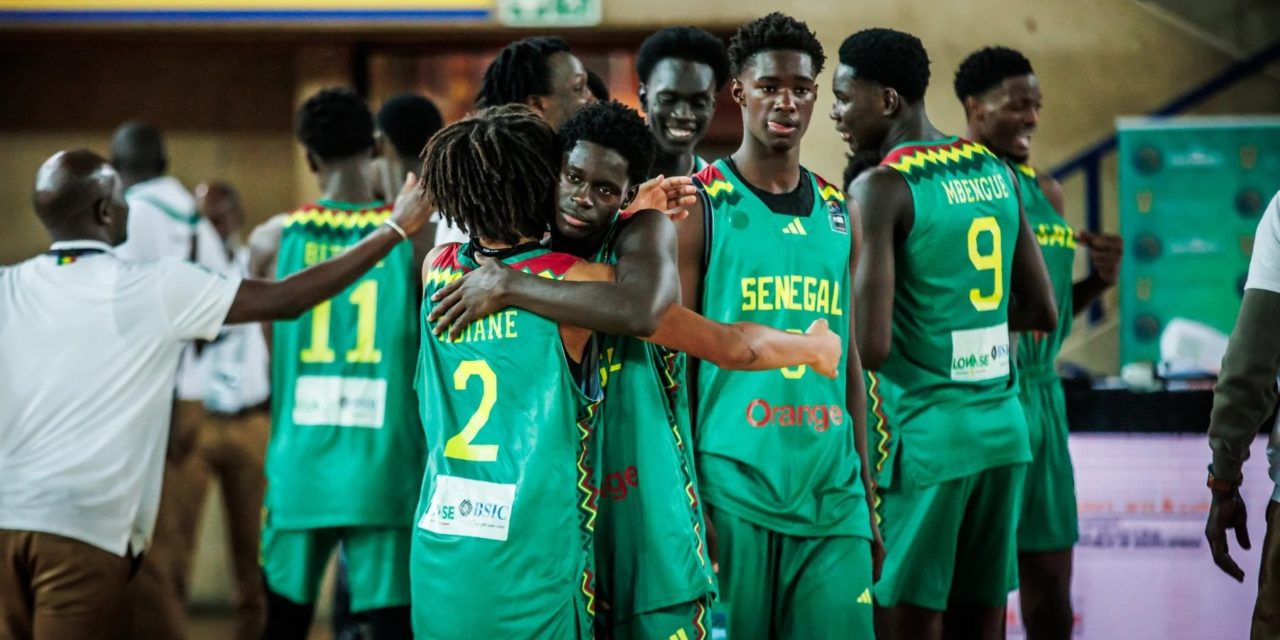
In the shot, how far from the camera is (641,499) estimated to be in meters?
3.32

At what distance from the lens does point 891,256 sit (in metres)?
4.17

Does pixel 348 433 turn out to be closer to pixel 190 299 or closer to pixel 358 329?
pixel 358 329

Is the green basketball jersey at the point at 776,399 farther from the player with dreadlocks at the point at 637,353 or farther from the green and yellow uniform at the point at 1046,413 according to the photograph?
the green and yellow uniform at the point at 1046,413

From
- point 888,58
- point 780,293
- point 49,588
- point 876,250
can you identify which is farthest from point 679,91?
point 49,588

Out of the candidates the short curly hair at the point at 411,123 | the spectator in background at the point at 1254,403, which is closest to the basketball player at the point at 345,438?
the short curly hair at the point at 411,123

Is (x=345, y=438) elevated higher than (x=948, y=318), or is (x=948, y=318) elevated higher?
(x=948, y=318)

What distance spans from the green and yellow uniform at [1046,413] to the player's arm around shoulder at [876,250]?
1.08m

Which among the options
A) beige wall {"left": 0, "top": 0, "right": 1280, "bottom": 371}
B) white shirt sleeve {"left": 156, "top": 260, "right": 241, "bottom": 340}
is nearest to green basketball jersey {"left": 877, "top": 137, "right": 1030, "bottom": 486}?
white shirt sleeve {"left": 156, "top": 260, "right": 241, "bottom": 340}

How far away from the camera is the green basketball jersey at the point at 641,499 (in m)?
3.29

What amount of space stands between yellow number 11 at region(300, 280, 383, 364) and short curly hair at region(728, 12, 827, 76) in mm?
1512

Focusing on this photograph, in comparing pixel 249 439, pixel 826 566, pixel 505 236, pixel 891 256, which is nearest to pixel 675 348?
pixel 505 236

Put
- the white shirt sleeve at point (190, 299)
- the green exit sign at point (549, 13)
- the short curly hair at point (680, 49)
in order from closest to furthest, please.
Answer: the white shirt sleeve at point (190, 299) < the short curly hair at point (680, 49) < the green exit sign at point (549, 13)

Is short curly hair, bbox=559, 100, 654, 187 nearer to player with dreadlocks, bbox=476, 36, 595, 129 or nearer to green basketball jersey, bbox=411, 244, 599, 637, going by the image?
green basketball jersey, bbox=411, 244, 599, 637

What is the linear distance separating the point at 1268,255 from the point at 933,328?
1075 millimetres
